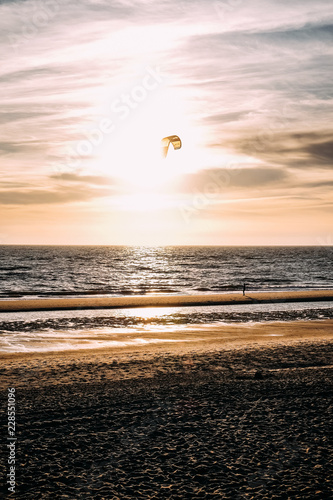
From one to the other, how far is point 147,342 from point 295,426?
11.9 m

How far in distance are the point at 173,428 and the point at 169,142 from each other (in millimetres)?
7355

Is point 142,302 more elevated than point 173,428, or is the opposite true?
point 173,428

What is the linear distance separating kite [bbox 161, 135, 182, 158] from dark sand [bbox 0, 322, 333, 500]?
5.76 metres

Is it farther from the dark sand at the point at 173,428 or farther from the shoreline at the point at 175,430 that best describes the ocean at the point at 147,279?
the shoreline at the point at 175,430

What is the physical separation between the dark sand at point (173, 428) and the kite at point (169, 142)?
18.9 feet

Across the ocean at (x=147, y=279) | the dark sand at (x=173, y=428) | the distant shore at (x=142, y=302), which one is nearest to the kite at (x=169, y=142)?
the dark sand at (x=173, y=428)

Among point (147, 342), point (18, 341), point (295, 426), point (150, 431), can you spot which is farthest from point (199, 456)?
point (18, 341)

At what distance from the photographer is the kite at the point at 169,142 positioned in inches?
476

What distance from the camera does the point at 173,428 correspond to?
8016 millimetres

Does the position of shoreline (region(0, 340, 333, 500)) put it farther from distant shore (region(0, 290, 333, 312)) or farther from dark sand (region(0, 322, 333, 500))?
distant shore (region(0, 290, 333, 312))

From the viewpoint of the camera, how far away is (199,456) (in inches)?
269

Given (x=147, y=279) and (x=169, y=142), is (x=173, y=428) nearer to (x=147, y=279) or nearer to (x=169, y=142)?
(x=169, y=142)

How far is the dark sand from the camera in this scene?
602 cm

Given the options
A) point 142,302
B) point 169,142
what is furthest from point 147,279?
point 169,142
